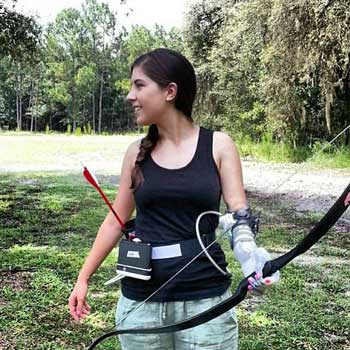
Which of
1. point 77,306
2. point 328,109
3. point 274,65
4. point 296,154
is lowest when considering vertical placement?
point 296,154

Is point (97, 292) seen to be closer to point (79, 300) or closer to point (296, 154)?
point (79, 300)

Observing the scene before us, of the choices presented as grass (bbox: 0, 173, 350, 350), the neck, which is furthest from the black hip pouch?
grass (bbox: 0, 173, 350, 350)

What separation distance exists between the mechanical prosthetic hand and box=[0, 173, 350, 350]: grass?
1335mm

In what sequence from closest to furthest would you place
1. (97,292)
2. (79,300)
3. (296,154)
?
(79,300) → (97,292) → (296,154)

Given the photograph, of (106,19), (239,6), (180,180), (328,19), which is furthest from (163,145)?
(106,19)

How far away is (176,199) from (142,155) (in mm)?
124

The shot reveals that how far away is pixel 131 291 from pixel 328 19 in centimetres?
783

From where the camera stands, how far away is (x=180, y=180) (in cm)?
119

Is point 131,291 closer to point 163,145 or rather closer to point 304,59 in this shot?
point 163,145

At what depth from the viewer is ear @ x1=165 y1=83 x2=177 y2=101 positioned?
1.22 meters

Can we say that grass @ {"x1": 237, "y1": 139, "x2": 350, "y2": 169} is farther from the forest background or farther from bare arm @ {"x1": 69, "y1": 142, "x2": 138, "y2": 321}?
bare arm @ {"x1": 69, "y1": 142, "x2": 138, "y2": 321}

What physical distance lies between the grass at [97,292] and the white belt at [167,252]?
126cm

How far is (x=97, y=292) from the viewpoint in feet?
10.2

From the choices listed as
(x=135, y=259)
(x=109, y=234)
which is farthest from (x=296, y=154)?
(x=135, y=259)
